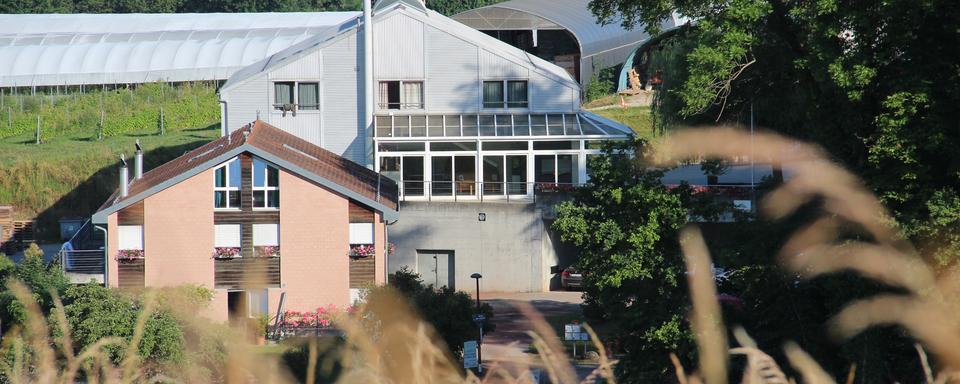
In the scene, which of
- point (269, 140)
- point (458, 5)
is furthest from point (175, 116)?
point (458, 5)

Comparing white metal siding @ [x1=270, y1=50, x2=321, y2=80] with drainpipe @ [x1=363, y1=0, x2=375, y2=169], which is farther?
white metal siding @ [x1=270, y1=50, x2=321, y2=80]

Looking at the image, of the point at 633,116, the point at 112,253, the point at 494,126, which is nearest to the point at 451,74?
the point at 494,126

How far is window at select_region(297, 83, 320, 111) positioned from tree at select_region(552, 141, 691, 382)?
1679cm

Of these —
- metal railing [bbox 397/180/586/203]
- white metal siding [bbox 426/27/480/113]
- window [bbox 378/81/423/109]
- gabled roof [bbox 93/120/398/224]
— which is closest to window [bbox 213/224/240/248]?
gabled roof [bbox 93/120/398/224]

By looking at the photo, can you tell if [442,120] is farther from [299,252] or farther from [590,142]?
[299,252]

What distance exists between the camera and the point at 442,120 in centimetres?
4012

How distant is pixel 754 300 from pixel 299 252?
15.7 m

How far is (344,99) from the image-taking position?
132 ft

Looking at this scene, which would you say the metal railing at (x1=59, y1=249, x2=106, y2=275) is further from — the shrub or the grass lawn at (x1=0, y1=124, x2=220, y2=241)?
the grass lawn at (x1=0, y1=124, x2=220, y2=241)

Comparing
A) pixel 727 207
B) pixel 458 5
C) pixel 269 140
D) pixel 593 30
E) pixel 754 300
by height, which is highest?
pixel 458 5

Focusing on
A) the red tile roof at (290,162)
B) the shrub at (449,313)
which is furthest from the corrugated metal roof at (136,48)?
the shrub at (449,313)

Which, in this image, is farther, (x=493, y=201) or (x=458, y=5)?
(x=458, y=5)

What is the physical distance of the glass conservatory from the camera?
3912cm

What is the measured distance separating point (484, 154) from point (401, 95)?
3654 millimetres
